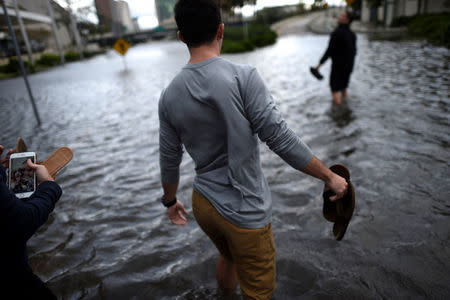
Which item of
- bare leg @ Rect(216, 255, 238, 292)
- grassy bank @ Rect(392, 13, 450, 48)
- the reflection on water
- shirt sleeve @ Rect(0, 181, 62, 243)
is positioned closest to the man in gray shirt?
bare leg @ Rect(216, 255, 238, 292)

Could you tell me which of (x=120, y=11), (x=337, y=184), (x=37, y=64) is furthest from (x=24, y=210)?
(x=37, y=64)

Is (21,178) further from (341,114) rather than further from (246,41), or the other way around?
(246,41)

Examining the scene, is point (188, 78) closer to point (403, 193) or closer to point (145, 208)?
point (145, 208)

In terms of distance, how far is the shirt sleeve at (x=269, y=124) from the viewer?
160 centimetres

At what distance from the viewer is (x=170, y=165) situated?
197 cm

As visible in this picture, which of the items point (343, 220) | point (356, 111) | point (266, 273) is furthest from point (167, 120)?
point (356, 111)

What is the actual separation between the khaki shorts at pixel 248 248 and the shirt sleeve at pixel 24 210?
0.80 metres

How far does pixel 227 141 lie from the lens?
1.69 meters

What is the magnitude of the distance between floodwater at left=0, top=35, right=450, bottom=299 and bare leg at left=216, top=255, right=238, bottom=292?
0.23m

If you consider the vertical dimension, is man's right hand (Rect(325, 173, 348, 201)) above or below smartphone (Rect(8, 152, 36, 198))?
below

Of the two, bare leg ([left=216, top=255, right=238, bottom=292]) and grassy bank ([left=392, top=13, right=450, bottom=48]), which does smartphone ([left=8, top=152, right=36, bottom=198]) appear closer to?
bare leg ([left=216, top=255, right=238, bottom=292])

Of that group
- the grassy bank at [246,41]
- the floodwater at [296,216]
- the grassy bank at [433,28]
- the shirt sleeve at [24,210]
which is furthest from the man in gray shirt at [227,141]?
the grassy bank at [246,41]

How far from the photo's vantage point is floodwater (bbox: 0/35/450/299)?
2744 millimetres

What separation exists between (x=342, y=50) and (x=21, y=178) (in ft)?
22.2
